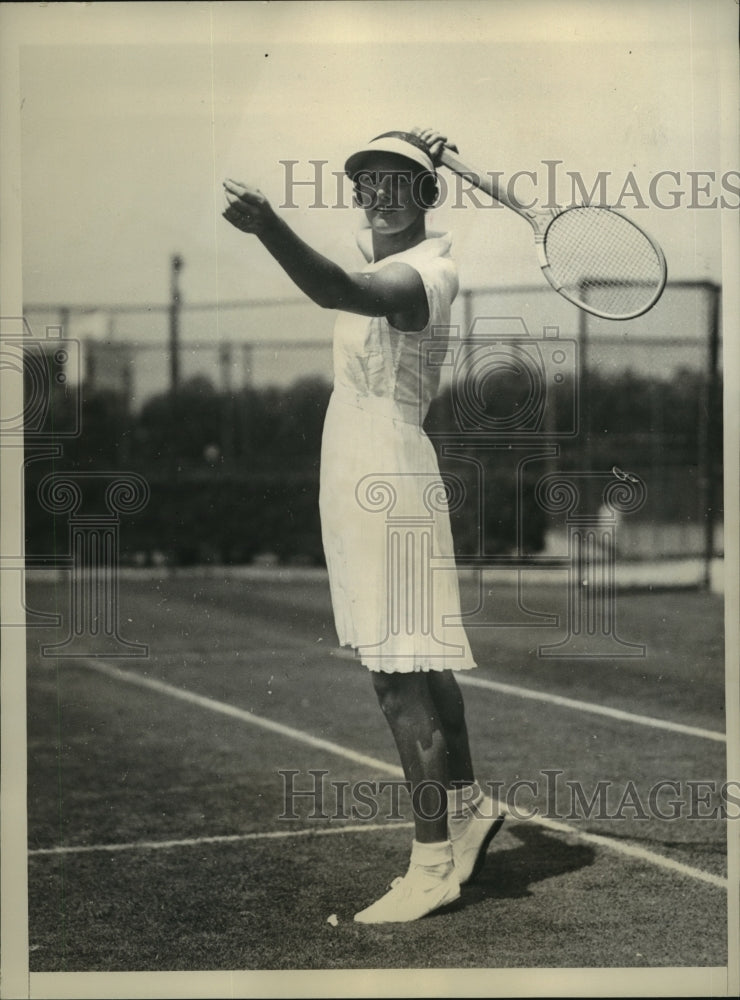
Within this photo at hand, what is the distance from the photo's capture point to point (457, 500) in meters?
4.64

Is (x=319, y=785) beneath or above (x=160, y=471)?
beneath

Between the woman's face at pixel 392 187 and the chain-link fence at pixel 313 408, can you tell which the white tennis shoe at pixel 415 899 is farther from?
the woman's face at pixel 392 187

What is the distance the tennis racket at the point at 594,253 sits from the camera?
15.0ft

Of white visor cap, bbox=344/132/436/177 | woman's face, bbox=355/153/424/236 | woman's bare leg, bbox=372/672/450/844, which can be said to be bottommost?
woman's bare leg, bbox=372/672/450/844

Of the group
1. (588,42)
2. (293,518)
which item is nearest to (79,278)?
(293,518)

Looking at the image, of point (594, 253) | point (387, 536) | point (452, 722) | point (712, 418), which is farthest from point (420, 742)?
point (594, 253)

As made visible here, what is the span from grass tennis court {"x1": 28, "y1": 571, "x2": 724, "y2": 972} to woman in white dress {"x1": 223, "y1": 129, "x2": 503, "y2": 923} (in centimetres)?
11

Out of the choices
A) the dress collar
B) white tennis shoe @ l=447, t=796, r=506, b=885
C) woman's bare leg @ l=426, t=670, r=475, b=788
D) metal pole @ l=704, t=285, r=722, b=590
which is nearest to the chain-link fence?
metal pole @ l=704, t=285, r=722, b=590

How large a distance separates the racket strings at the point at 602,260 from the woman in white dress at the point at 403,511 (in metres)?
0.31

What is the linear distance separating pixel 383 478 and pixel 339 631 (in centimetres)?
46

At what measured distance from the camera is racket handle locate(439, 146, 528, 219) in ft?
15.0

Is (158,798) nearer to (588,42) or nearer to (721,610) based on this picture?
(721,610)

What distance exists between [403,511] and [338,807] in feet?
3.20

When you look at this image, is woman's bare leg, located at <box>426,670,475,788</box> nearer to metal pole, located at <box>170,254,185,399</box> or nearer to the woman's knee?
the woman's knee
